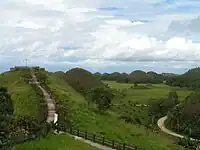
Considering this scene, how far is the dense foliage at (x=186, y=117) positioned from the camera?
11238 centimetres

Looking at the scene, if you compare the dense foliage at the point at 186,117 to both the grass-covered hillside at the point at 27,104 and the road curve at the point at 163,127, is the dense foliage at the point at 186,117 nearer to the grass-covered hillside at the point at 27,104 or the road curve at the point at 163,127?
the road curve at the point at 163,127

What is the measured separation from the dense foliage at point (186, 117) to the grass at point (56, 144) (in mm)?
68519

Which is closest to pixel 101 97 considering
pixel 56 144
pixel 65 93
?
pixel 65 93

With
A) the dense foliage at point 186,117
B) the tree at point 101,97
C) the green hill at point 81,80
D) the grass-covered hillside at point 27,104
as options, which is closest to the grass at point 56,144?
the grass-covered hillside at point 27,104

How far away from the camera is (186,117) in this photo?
118 metres

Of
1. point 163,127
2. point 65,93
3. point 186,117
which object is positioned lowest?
point 163,127

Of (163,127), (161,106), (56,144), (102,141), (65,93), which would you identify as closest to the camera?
(56,144)

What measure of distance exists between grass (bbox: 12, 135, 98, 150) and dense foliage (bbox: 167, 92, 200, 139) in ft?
225

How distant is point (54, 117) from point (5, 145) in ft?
86.9

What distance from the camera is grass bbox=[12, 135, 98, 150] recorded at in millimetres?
39406

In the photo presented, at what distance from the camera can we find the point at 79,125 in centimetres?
5862

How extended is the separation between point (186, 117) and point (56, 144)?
273 feet

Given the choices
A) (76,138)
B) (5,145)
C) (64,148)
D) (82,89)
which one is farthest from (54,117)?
(82,89)

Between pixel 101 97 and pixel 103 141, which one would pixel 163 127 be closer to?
pixel 101 97
